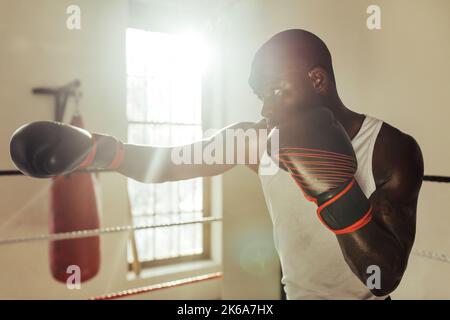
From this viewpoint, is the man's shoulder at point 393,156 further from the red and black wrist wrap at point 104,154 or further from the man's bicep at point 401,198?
the red and black wrist wrap at point 104,154

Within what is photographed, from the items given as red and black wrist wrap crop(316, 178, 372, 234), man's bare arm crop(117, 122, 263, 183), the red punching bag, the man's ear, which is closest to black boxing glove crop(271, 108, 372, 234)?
red and black wrist wrap crop(316, 178, 372, 234)

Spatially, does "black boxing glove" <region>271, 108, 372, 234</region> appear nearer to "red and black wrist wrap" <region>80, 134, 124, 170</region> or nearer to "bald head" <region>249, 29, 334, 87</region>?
"bald head" <region>249, 29, 334, 87</region>

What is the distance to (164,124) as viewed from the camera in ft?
7.41

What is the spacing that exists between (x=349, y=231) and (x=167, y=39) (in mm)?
2037

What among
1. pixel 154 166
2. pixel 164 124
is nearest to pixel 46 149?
pixel 154 166

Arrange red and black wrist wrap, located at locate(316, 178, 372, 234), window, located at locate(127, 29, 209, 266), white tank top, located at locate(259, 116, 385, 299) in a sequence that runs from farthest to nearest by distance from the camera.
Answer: window, located at locate(127, 29, 209, 266), white tank top, located at locate(259, 116, 385, 299), red and black wrist wrap, located at locate(316, 178, 372, 234)

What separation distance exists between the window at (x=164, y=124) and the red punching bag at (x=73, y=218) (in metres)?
0.37

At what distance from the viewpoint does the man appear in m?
0.51

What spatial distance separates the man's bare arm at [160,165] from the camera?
78 centimetres

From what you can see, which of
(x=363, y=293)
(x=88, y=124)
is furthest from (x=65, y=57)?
(x=363, y=293)

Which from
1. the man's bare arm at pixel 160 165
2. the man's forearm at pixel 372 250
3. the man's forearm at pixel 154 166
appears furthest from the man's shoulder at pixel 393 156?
the man's forearm at pixel 154 166

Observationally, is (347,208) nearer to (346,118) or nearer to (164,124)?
(346,118)

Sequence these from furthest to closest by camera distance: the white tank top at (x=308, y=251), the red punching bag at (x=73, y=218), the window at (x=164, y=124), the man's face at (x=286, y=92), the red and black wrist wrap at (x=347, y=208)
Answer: the window at (x=164, y=124)
the red punching bag at (x=73, y=218)
the white tank top at (x=308, y=251)
the man's face at (x=286, y=92)
the red and black wrist wrap at (x=347, y=208)

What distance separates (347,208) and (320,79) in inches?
11.5
